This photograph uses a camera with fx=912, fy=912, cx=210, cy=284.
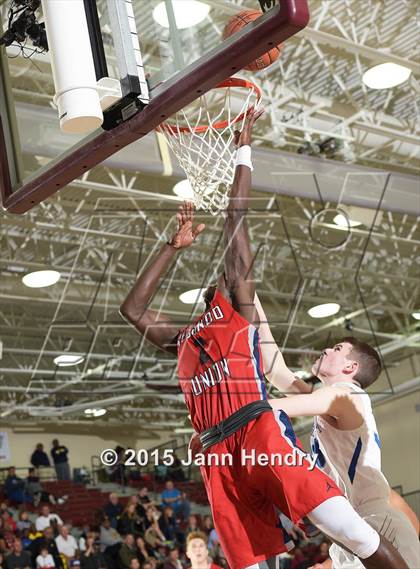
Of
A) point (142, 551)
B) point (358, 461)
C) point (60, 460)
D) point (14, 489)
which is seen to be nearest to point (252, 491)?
point (358, 461)

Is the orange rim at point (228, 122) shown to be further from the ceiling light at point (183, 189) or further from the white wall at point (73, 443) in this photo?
the white wall at point (73, 443)

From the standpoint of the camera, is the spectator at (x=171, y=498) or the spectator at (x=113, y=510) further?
the spectator at (x=171, y=498)

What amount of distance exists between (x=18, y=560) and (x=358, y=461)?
10872 millimetres

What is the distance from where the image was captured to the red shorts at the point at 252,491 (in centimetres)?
372

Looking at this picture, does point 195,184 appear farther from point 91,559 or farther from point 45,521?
point 45,521

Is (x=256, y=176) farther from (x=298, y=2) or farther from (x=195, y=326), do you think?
(x=298, y=2)

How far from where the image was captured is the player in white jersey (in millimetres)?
4094

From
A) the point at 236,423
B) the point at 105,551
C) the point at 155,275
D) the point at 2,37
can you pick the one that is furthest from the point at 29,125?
the point at 105,551

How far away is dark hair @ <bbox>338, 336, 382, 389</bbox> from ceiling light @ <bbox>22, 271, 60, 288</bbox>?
12.3m

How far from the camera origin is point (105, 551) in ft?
50.3

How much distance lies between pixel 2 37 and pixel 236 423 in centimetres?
227

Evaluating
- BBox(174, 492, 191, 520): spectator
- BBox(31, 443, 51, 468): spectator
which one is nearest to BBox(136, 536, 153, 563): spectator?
BBox(174, 492, 191, 520): spectator

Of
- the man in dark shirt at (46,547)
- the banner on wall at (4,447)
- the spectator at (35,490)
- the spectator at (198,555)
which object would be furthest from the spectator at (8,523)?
the banner on wall at (4,447)

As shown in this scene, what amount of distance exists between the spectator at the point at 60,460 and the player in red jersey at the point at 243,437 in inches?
823
